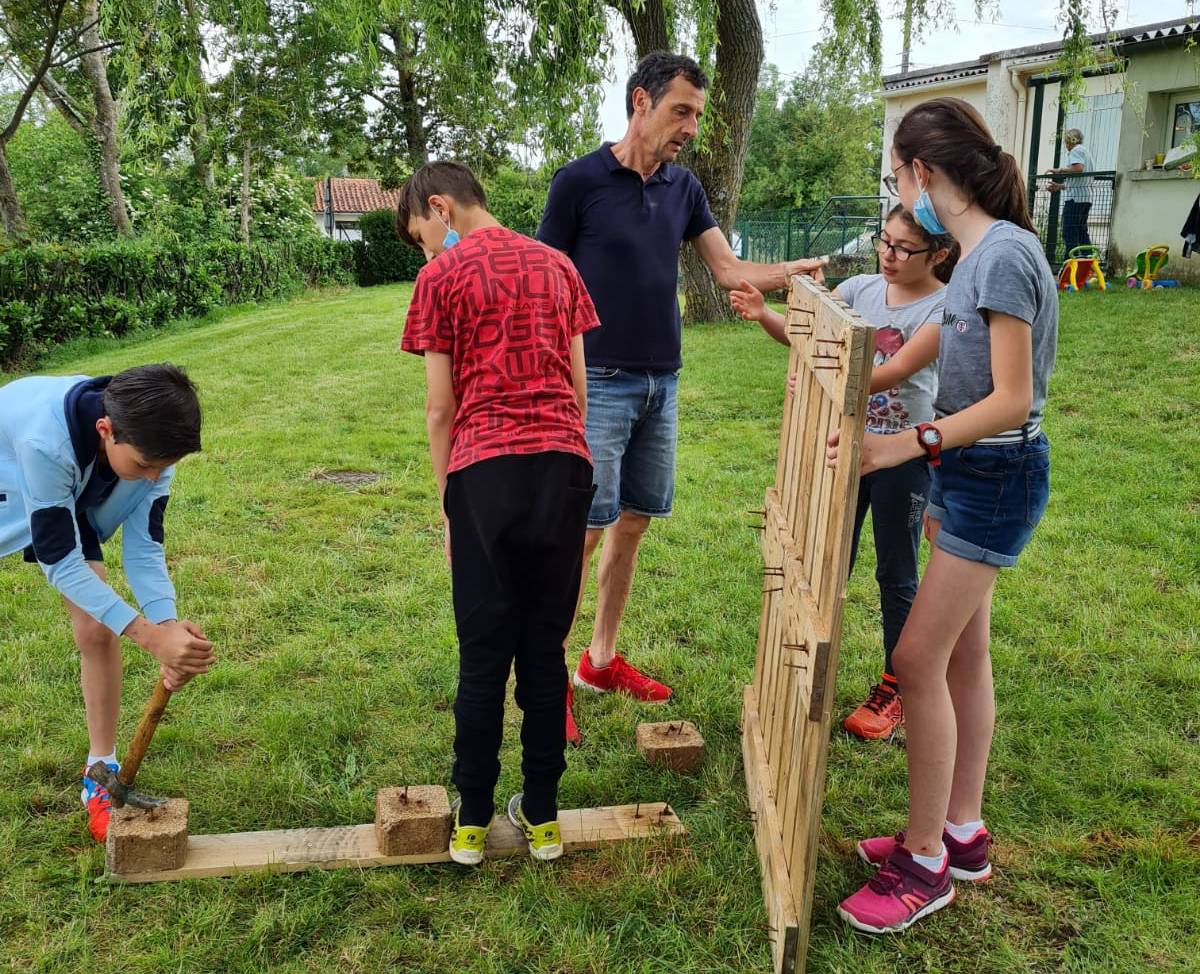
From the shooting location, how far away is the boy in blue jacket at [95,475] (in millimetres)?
2492

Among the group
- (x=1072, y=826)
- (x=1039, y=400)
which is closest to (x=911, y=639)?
(x=1039, y=400)

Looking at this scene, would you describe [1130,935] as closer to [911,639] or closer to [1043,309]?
[911,639]

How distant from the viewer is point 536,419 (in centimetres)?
247

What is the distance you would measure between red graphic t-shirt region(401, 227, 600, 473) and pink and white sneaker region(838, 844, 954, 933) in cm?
132

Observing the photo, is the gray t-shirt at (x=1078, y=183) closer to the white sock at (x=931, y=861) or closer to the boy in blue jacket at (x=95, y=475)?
the white sock at (x=931, y=861)

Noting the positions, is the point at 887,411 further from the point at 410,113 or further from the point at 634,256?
the point at 410,113

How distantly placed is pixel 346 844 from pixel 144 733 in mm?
635

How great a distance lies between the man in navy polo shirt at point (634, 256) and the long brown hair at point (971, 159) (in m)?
0.87

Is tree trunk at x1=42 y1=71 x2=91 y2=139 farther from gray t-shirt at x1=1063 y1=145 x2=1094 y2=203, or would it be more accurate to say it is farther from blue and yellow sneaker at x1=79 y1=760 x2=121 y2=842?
blue and yellow sneaker at x1=79 y1=760 x2=121 y2=842

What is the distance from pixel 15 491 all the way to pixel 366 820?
4.40ft

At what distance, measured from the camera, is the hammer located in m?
2.79

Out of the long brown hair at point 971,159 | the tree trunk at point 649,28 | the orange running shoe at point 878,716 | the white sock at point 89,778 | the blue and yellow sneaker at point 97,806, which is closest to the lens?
the long brown hair at point 971,159

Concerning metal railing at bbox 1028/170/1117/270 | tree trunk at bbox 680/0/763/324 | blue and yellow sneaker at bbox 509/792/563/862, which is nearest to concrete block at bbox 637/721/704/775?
blue and yellow sneaker at bbox 509/792/563/862

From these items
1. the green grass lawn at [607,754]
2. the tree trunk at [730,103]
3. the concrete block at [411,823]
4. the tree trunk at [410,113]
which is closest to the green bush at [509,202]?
the tree trunk at [410,113]
